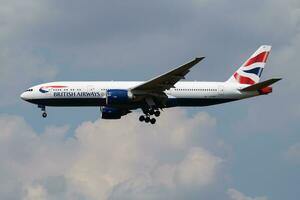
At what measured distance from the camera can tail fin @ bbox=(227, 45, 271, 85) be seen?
309ft

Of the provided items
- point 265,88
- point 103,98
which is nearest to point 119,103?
point 103,98

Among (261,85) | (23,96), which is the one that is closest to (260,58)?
(261,85)

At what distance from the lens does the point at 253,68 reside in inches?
3784

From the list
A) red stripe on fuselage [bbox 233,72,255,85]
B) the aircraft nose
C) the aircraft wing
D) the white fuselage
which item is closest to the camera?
the aircraft wing

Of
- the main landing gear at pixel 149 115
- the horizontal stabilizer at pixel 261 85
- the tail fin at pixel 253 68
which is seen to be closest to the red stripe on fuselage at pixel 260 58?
the tail fin at pixel 253 68

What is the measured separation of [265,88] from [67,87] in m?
18.1

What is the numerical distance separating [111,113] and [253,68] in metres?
14.4

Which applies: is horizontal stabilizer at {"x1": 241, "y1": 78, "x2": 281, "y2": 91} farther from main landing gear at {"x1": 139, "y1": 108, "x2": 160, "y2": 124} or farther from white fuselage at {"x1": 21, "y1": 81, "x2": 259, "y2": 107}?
main landing gear at {"x1": 139, "y1": 108, "x2": 160, "y2": 124}

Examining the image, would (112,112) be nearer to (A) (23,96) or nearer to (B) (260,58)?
(A) (23,96)

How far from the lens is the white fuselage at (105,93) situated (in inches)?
3474

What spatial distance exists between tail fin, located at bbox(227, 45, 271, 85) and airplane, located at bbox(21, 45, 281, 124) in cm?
39

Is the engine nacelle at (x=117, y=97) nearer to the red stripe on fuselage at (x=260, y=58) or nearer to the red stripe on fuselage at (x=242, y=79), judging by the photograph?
the red stripe on fuselage at (x=242, y=79)

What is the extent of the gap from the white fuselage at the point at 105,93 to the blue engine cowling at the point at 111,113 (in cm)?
513

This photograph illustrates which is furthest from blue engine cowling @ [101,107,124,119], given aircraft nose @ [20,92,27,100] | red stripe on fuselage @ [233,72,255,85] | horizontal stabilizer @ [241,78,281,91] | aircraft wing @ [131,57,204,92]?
horizontal stabilizer @ [241,78,281,91]
